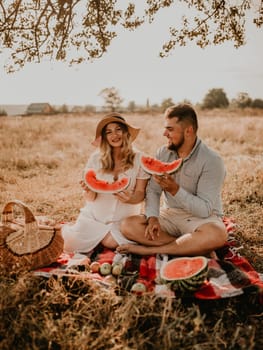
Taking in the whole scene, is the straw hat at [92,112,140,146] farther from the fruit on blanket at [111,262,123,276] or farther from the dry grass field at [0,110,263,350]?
the dry grass field at [0,110,263,350]

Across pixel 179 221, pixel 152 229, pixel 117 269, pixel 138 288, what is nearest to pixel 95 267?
pixel 117 269

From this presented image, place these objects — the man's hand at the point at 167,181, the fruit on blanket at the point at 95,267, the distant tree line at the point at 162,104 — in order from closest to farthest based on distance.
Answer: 1. the fruit on blanket at the point at 95,267
2. the man's hand at the point at 167,181
3. the distant tree line at the point at 162,104

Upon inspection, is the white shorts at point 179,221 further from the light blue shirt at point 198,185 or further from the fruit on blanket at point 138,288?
the fruit on blanket at point 138,288

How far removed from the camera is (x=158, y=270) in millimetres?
4379

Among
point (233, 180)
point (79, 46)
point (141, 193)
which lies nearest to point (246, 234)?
point (141, 193)

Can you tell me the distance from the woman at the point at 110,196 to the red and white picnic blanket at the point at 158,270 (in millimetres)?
193

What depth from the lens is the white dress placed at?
4.99 metres

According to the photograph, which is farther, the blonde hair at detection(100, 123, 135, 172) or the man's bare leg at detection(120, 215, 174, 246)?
the blonde hair at detection(100, 123, 135, 172)

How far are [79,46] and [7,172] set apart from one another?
390 cm

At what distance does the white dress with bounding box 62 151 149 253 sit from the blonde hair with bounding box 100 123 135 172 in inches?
3.2

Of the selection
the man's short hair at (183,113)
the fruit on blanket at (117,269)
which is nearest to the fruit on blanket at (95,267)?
the fruit on blanket at (117,269)

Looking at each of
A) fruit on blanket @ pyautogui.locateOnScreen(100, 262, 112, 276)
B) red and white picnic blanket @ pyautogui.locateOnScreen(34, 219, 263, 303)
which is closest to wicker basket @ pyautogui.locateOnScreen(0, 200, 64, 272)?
red and white picnic blanket @ pyautogui.locateOnScreen(34, 219, 263, 303)

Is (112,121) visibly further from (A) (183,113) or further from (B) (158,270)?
(B) (158,270)

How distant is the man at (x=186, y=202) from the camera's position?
15.1 feet
